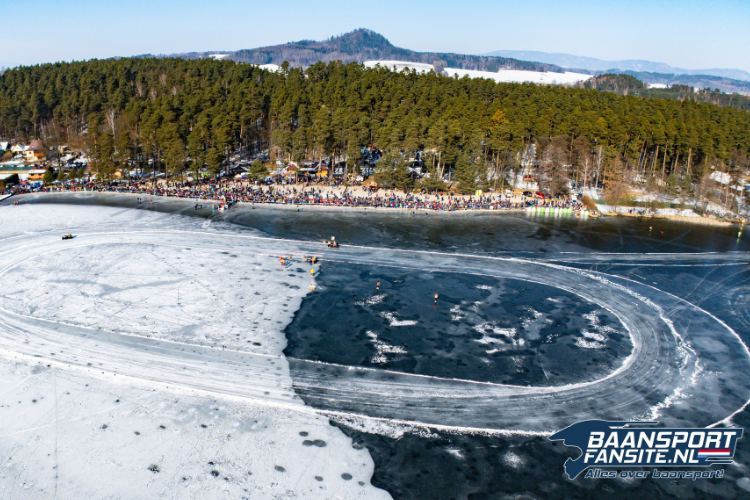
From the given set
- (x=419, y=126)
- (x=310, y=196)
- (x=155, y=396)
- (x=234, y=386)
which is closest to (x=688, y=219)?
(x=419, y=126)

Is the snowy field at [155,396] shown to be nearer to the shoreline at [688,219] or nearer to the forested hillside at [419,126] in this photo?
the forested hillside at [419,126]

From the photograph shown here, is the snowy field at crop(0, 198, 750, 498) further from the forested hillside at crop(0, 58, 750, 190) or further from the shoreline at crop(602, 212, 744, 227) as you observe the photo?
the forested hillside at crop(0, 58, 750, 190)

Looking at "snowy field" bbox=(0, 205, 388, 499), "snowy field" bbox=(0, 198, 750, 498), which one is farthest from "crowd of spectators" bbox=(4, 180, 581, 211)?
"snowy field" bbox=(0, 205, 388, 499)

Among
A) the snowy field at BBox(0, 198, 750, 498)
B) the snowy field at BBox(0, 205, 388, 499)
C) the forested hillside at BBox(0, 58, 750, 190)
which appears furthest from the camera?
the forested hillside at BBox(0, 58, 750, 190)

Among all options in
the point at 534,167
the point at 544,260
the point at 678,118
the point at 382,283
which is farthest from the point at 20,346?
the point at 678,118

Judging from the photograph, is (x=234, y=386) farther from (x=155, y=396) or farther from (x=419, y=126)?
(x=419, y=126)

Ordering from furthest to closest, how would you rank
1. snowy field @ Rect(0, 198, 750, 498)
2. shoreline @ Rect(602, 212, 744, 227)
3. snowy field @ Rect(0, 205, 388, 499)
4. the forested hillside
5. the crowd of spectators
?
the forested hillside < the crowd of spectators < shoreline @ Rect(602, 212, 744, 227) < snowy field @ Rect(0, 198, 750, 498) < snowy field @ Rect(0, 205, 388, 499)

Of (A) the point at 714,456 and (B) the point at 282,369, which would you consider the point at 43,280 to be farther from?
(A) the point at 714,456

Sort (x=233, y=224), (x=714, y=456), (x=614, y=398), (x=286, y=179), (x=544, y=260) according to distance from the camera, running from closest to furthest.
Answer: (x=714, y=456)
(x=614, y=398)
(x=544, y=260)
(x=233, y=224)
(x=286, y=179)
